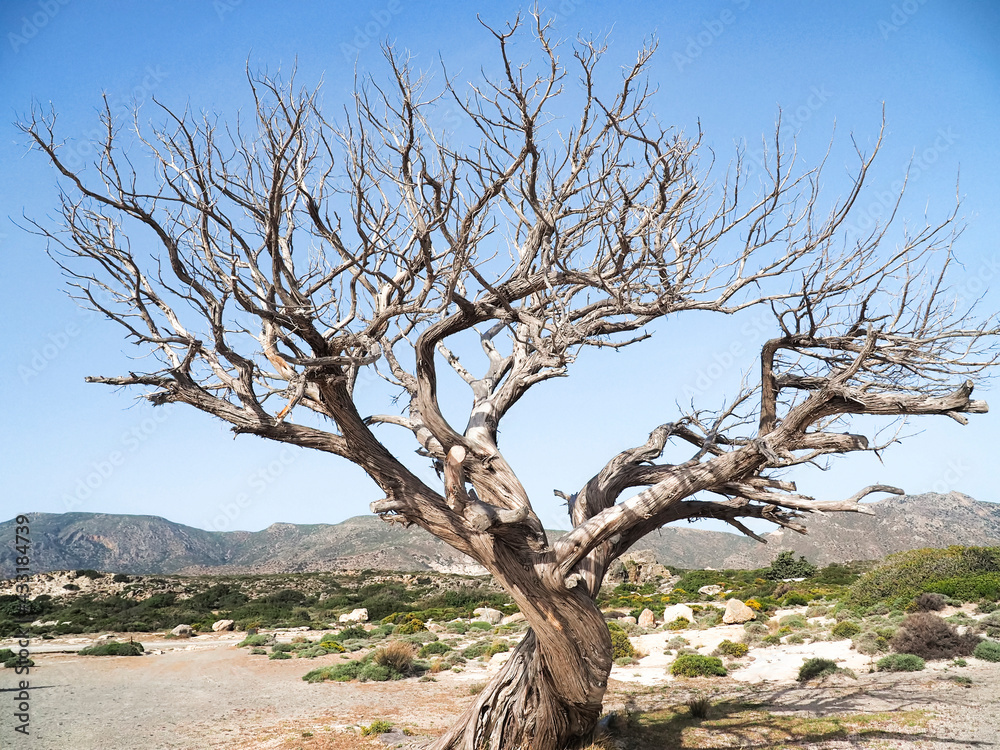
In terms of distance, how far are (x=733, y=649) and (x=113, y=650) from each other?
63.7 ft

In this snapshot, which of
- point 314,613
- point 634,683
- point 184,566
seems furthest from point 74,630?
point 184,566

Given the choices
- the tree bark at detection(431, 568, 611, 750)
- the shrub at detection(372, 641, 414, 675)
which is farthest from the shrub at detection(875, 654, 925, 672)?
the shrub at detection(372, 641, 414, 675)

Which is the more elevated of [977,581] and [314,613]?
[977,581]

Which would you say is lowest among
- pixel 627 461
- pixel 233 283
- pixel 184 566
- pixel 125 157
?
pixel 184 566

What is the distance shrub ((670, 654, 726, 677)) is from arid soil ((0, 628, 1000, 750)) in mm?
440

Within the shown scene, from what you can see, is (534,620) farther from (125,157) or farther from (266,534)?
(266,534)

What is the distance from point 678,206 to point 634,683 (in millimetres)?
11119

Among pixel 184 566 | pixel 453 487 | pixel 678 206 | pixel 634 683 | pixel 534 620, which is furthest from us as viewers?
pixel 184 566

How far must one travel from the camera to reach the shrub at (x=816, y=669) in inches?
498

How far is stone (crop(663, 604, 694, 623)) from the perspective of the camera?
21.8 metres

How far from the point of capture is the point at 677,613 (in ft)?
73.0

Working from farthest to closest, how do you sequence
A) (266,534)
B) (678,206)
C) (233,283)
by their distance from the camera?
1. (266,534)
2. (678,206)
3. (233,283)

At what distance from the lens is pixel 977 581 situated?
1741 centimetres

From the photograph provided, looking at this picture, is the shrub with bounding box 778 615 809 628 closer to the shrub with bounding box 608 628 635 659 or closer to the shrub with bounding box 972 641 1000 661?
the shrub with bounding box 608 628 635 659
